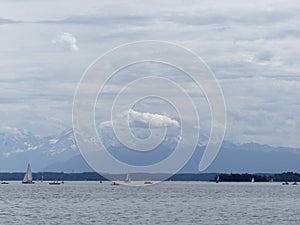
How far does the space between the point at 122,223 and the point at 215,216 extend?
64.2ft

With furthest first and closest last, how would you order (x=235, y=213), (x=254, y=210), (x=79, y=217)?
(x=254, y=210) < (x=235, y=213) < (x=79, y=217)

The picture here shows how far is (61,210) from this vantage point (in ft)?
444

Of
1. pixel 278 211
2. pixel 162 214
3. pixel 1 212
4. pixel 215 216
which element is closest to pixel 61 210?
pixel 1 212

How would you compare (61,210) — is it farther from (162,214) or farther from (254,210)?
(254,210)

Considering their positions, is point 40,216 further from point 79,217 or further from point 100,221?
point 100,221

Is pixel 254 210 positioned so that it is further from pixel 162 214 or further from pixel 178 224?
pixel 178 224

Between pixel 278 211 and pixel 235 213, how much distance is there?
1050 centimetres

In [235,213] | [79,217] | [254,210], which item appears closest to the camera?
[79,217]

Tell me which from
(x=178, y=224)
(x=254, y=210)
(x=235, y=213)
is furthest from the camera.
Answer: (x=254, y=210)

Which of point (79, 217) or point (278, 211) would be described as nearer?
point (79, 217)

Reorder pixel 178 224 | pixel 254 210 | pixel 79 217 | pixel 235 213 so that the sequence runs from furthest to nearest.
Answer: pixel 254 210, pixel 235 213, pixel 79 217, pixel 178 224

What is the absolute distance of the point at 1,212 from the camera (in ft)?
427

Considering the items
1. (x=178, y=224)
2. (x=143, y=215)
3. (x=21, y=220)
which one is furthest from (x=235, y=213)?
(x=21, y=220)

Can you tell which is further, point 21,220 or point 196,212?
point 196,212
